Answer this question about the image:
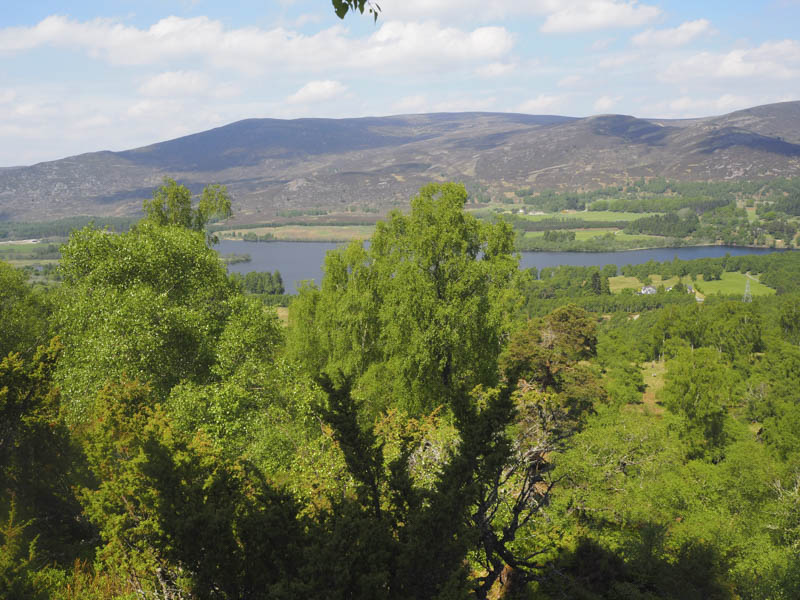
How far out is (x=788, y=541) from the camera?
21.4 m

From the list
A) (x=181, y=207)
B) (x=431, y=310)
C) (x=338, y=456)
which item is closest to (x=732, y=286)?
(x=181, y=207)

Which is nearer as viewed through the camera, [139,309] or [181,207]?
[139,309]

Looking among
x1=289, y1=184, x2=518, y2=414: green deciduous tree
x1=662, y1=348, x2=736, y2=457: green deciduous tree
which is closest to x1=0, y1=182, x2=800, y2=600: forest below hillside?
x1=289, y1=184, x2=518, y2=414: green deciduous tree

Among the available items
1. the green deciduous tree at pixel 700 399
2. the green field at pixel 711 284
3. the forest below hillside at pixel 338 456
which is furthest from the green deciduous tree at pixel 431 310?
the green field at pixel 711 284

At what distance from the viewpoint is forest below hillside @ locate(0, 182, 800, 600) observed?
9.32 metres

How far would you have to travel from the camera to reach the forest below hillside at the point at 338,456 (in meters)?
9.32

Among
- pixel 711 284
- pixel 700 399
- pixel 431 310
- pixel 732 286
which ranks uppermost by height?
pixel 431 310

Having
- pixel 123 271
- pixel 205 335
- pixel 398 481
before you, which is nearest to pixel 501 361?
→ pixel 205 335

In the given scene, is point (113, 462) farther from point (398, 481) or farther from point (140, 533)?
point (398, 481)

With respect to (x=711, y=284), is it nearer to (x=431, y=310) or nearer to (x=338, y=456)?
(x=431, y=310)

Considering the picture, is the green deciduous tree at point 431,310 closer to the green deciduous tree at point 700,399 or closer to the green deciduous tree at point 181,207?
the green deciduous tree at point 181,207

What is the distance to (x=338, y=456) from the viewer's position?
551 inches

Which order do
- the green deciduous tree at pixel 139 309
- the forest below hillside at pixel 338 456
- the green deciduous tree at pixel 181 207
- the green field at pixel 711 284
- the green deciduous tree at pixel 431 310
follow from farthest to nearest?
1. the green field at pixel 711 284
2. the green deciduous tree at pixel 181 207
3. the green deciduous tree at pixel 431 310
4. the green deciduous tree at pixel 139 309
5. the forest below hillside at pixel 338 456

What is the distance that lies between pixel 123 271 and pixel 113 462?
8534 mm
